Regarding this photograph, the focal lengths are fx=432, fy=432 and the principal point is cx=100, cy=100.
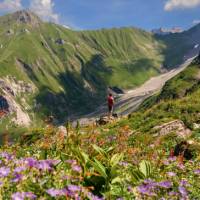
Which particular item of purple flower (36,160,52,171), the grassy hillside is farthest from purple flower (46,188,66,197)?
purple flower (36,160,52,171)

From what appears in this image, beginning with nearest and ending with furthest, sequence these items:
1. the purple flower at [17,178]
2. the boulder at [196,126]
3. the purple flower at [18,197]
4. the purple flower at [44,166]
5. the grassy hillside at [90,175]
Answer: the purple flower at [18,197] < the purple flower at [17,178] < the grassy hillside at [90,175] < the purple flower at [44,166] < the boulder at [196,126]

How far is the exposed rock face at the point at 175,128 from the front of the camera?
80.4 ft

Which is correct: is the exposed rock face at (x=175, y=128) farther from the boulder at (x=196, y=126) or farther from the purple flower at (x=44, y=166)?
the purple flower at (x=44, y=166)

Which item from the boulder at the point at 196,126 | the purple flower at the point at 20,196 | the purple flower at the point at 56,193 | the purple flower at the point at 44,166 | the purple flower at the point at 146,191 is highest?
the purple flower at the point at 44,166

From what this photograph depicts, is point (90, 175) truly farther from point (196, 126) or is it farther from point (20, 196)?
point (196, 126)

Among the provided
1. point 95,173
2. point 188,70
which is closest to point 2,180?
point 95,173

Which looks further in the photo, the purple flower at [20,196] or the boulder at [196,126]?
the boulder at [196,126]

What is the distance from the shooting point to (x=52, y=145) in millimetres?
10750

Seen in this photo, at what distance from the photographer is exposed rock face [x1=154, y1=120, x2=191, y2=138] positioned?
2452 cm

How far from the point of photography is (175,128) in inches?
1006

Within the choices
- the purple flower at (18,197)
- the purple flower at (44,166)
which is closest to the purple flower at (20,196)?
the purple flower at (18,197)

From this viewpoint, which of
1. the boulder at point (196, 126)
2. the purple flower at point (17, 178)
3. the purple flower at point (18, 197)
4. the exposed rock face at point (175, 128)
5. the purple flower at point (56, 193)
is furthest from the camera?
the boulder at point (196, 126)

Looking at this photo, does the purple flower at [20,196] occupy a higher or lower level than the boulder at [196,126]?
higher

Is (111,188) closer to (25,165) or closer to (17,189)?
(25,165)
